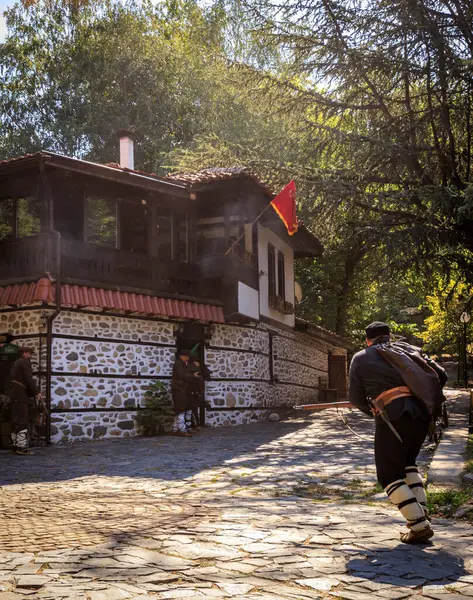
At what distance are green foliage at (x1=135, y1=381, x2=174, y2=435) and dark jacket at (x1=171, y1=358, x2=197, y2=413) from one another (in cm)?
32

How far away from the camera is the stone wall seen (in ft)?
47.5

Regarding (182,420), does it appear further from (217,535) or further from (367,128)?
(217,535)

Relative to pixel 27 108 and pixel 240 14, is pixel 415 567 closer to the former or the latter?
pixel 240 14

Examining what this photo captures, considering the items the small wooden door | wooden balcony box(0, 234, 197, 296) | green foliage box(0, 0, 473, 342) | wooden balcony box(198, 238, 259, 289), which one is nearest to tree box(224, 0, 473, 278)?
green foliage box(0, 0, 473, 342)

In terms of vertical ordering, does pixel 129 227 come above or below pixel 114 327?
above

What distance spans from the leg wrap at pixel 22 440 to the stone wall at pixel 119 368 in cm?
161

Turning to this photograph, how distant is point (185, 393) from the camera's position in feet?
50.6

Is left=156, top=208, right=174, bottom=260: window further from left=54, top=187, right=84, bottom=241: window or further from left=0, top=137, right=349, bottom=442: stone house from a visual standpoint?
left=54, top=187, right=84, bottom=241: window

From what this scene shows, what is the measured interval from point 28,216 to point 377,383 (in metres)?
11.4

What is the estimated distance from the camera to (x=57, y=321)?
14383mm

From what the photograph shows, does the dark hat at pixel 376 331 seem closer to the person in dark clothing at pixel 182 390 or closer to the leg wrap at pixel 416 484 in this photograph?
the leg wrap at pixel 416 484

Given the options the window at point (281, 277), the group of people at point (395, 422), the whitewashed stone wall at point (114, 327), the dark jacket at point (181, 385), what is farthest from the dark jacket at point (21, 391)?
the window at point (281, 277)

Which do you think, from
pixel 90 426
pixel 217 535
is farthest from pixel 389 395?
pixel 90 426

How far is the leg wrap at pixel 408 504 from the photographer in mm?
5059
